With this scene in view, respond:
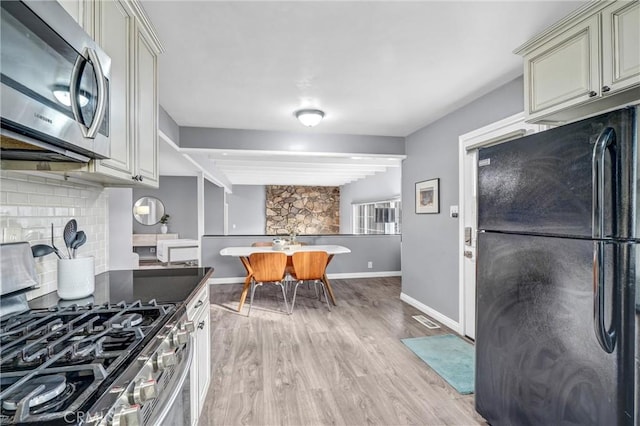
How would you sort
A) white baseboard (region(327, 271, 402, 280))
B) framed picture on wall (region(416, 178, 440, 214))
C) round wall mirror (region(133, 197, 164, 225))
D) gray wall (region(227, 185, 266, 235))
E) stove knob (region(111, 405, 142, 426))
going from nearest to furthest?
1. stove knob (region(111, 405, 142, 426))
2. framed picture on wall (region(416, 178, 440, 214))
3. white baseboard (region(327, 271, 402, 280))
4. round wall mirror (region(133, 197, 164, 225))
5. gray wall (region(227, 185, 266, 235))

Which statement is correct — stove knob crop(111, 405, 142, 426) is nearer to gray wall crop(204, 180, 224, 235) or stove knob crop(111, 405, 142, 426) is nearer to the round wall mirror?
gray wall crop(204, 180, 224, 235)

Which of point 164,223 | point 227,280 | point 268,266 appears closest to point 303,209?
point 164,223

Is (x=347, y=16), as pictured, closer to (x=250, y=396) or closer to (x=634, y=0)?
(x=634, y=0)

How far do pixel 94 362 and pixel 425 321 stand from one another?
3.39 meters

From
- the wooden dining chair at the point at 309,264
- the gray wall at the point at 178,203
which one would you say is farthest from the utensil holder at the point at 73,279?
the gray wall at the point at 178,203

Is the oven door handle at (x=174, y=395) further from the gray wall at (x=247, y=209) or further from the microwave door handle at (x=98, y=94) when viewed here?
the gray wall at (x=247, y=209)

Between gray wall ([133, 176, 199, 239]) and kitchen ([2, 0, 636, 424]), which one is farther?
gray wall ([133, 176, 199, 239])

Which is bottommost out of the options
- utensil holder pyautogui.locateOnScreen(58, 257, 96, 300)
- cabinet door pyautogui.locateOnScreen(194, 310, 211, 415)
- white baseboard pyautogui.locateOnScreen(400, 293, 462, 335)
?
white baseboard pyautogui.locateOnScreen(400, 293, 462, 335)

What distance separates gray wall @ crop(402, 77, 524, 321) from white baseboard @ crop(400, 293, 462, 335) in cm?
4

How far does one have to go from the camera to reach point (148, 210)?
775 cm

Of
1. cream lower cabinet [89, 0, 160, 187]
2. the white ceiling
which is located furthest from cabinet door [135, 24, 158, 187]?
the white ceiling

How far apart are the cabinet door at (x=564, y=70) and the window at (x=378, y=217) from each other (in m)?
4.32

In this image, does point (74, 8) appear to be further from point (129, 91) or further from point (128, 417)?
point (128, 417)

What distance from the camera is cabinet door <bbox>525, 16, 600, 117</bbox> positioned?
1573 millimetres
